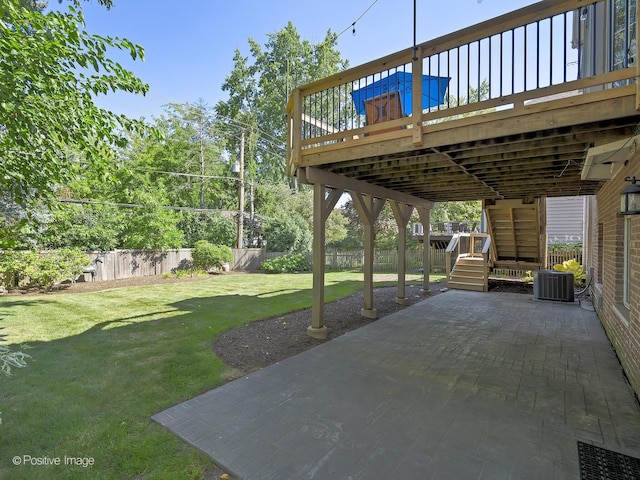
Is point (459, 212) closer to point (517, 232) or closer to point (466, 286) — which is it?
point (517, 232)

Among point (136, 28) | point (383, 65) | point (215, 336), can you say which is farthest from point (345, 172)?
point (136, 28)

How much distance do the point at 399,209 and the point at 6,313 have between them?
8.38 meters

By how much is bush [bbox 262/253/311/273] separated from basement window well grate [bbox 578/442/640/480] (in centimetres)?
1341

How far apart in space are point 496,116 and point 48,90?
Result: 412 centimetres

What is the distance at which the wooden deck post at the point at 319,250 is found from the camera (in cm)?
509

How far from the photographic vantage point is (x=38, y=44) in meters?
2.47

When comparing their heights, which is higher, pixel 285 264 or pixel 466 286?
pixel 285 264

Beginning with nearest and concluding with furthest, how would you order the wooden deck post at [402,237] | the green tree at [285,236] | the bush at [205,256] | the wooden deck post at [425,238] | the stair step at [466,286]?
the wooden deck post at [402,237], the wooden deck post at [425,238], the stair step at [466,286], the bush at [205,256], the green tree at [285,236]

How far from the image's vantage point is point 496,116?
332 cm

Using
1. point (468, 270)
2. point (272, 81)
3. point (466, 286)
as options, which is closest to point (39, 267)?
point (466, 286)

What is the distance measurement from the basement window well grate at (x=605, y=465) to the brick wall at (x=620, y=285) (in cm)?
121

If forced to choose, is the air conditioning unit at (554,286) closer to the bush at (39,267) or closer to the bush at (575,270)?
the bush at (575,270)

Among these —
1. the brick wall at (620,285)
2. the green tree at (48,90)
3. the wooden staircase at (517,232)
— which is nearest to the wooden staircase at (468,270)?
the wooden staircase at (517,232)

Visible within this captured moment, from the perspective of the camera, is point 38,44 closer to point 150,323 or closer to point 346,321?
point 150,323
